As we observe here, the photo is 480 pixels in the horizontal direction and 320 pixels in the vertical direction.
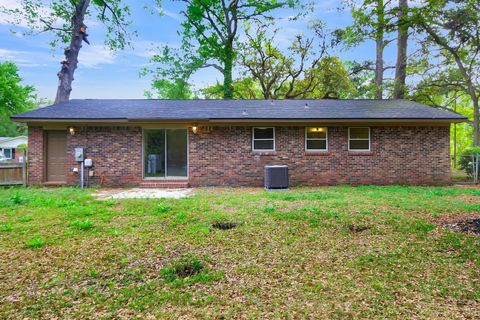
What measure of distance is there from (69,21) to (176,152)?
44.1ft

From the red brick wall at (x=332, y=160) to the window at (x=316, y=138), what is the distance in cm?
33

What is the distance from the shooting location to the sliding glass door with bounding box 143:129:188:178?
11.3 m

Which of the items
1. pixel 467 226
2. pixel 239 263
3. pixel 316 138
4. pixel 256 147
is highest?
pixel 316 138

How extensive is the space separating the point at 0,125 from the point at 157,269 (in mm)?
53702

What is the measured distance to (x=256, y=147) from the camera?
10.6 m

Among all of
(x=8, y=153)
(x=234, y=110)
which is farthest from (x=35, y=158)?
(x=8, y=153)

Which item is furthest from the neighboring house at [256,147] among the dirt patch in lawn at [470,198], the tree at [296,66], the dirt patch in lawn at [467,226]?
the tree at [296,66]

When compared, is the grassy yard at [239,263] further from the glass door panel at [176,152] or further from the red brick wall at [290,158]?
the glass door panel at [176,152]

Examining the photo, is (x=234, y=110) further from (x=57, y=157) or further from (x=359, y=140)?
(x=57, y=157)

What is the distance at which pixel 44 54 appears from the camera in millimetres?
18625

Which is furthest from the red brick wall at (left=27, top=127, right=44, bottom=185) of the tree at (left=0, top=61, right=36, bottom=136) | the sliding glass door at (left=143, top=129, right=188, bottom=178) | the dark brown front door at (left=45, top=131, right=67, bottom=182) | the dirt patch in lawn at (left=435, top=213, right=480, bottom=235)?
the tree at (left=0, top=61, right=36, bottom=136)

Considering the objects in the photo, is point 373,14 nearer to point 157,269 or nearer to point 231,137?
point 231,137

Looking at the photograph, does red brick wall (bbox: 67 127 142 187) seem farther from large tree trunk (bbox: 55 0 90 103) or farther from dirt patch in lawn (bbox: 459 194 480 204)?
dirt patch in lawn (bbox: 459 194 480 204)

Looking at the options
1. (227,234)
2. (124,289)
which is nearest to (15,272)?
(124,289)
